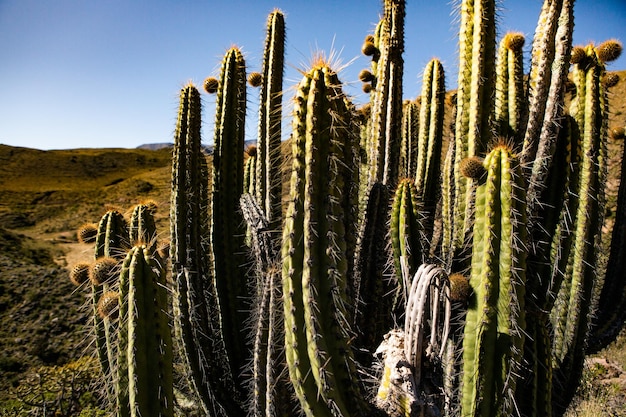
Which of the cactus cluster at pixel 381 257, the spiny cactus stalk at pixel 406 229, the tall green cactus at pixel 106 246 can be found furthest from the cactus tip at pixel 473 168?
the tall green cactus at pixel 106 246

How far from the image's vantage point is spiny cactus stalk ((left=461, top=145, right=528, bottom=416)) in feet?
7.27

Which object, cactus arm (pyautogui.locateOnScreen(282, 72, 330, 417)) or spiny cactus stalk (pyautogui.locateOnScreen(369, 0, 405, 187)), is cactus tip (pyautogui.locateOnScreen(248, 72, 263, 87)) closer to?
spiny cactus stalk (pyautogui.locateOnScreen(369, 0, 405, 187))

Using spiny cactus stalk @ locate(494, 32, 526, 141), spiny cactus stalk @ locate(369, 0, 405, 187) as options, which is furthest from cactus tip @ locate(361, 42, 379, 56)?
spiny cactus stalk @ locate(494, 32, 526, 141)

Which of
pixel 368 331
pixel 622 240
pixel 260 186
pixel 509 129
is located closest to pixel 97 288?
pixel 260 186

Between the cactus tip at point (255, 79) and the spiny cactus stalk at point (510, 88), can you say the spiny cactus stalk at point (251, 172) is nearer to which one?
the cactus tip at point (255, 79)

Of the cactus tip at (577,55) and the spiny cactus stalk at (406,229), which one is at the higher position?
the cactus tip at (577,55)

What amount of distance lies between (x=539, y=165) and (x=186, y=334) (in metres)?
2.92

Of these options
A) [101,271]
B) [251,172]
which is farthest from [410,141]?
[101,271]

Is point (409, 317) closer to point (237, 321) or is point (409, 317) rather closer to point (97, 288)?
point (237, 321)

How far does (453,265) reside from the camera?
290 cm

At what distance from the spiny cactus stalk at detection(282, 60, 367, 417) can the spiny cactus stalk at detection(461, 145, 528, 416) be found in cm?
65

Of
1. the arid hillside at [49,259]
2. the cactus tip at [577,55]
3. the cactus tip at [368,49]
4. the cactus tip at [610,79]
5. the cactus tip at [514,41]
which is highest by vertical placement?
the cactus tip at [368,49]

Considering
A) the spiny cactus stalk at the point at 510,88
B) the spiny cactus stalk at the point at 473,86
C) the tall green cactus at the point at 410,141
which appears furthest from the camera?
the tall green cactus at the point at 410,141

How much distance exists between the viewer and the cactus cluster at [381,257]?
2256mm
